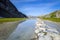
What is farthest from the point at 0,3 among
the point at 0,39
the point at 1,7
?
the point at 0,39

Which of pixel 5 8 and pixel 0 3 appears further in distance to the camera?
pixel 5 8

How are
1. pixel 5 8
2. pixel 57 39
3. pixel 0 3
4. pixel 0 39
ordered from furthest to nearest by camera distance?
pixel 5 8, pixel 0 3, pixel 0 39, pixel 57 39

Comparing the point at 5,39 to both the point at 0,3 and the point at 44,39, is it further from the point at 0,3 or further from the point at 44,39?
the point at 0,3

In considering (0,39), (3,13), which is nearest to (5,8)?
(3,13)

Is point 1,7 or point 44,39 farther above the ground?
point 1,7

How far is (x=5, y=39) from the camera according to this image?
15.7 m

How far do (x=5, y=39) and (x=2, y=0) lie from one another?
188 metres

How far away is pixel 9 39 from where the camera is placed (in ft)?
51.7

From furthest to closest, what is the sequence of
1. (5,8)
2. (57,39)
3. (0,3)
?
1. (5,8)
2. (0,3)
3. (57,39)

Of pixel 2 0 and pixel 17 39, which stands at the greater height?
pixel 2 0

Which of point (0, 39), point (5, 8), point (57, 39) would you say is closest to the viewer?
point (57, 39)

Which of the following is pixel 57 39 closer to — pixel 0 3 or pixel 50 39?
pixel 50 39

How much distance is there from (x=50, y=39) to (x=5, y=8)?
625 ft

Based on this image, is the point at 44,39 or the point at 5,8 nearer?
the point at 44,39
